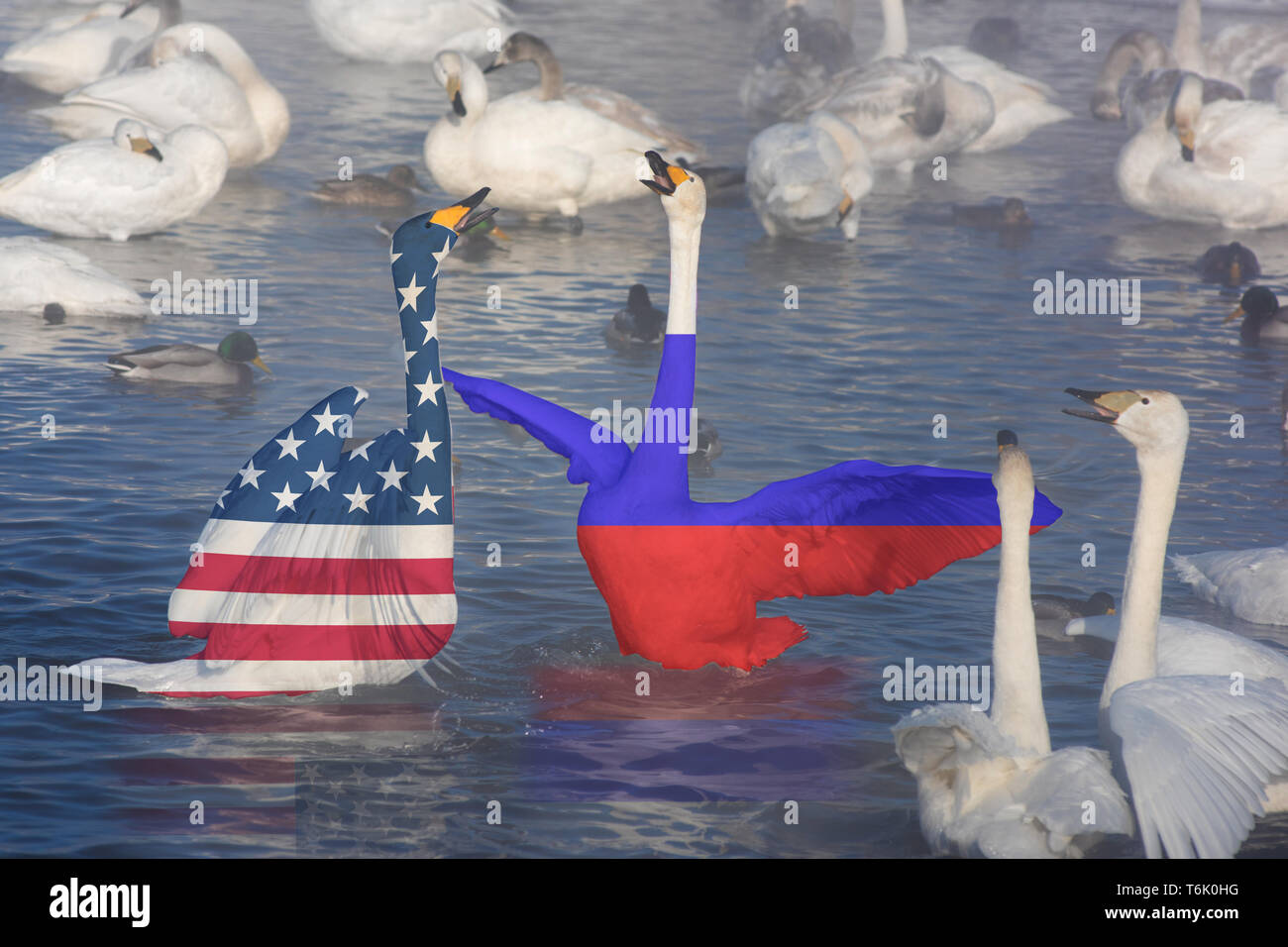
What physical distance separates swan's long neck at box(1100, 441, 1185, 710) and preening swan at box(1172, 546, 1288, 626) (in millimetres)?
1949

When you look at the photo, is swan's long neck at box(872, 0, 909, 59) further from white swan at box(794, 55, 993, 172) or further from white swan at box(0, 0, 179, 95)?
white swan at box(0, 0, 179, 95)

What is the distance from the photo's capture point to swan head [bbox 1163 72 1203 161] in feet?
57.8

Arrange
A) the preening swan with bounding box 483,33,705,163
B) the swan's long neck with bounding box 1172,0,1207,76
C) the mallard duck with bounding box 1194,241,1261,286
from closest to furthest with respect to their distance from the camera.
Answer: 1. the mallard duck with bounding box 1194,241,1261,286
2. the preening swan with bounding box 483,33,705,163
3. the swan's long neck with bounding box 1172,0,1207,76

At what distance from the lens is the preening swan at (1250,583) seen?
9.30m

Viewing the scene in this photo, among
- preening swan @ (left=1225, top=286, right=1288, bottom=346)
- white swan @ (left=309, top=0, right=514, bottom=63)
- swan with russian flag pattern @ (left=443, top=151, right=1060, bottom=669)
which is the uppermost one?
white swan @ (left=309, top=0, right=514, bottom=63)

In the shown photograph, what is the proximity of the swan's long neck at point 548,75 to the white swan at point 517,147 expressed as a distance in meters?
0.08

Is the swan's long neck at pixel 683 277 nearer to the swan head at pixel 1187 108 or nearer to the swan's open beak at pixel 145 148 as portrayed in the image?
the swan's open beak at pixel 145 148

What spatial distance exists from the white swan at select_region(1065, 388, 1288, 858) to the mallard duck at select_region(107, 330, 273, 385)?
6.68 m

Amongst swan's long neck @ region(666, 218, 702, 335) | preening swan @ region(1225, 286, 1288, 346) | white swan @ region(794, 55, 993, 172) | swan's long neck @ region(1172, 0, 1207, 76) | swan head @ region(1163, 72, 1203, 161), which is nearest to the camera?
swan's long neck @ region(666, 218, 702, 335)

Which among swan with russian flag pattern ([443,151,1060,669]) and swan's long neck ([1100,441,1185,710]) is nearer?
swan's long neck ([1100,441,1185,710])

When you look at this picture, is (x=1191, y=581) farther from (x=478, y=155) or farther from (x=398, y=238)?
(x=478, y=155)

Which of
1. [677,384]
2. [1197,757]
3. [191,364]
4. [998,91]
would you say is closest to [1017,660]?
[1197,757]

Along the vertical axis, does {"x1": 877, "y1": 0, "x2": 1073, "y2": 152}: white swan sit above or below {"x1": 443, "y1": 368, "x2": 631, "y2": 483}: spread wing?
above

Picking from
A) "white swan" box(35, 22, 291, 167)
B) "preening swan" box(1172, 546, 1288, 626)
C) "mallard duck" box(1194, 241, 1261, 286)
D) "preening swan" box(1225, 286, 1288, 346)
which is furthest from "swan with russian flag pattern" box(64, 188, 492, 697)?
"white swan" box(35, 22, 291, 167)
